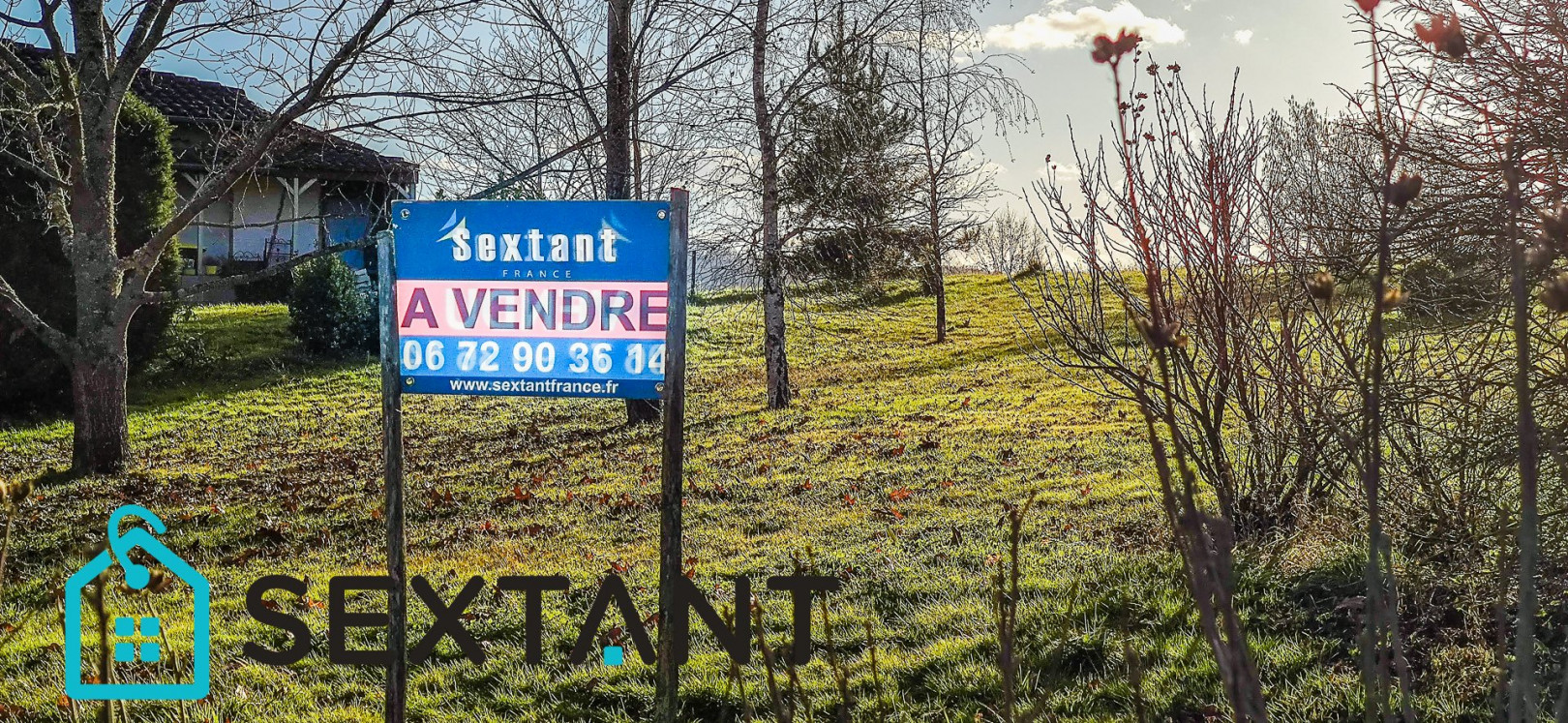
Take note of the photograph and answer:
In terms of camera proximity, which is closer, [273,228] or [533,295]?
[533,295]

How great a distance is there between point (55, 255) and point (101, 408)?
208 inches

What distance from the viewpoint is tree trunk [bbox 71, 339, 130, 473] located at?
9.89 m

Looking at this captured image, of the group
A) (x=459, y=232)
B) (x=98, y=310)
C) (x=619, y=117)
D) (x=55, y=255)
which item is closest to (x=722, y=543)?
(x=459, y=232)

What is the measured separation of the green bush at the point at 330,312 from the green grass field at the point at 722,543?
1.95 meters

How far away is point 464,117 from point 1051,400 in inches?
366

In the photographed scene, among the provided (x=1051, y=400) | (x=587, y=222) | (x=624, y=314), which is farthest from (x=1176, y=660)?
(x=1051, y=400)

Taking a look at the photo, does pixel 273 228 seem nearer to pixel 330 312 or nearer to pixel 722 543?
pixel 330 312

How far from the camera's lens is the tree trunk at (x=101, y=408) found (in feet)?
32.4

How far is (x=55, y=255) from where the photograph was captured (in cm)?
1385

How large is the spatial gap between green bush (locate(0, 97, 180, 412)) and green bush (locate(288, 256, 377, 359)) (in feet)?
8.26

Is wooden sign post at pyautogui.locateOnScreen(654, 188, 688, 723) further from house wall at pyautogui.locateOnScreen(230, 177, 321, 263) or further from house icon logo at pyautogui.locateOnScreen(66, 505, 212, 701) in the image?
house wall at pyautogui.locateOnScreen(230, 177, 321, 263)

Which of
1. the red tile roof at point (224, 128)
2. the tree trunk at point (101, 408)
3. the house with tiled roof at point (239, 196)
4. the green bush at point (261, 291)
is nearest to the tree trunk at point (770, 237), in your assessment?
the red tile roof at point (224, 128)
